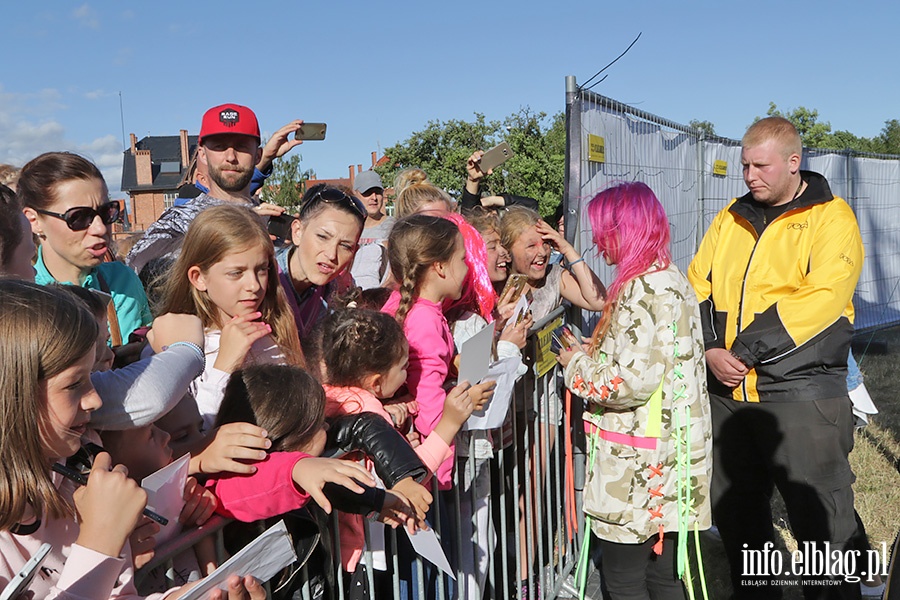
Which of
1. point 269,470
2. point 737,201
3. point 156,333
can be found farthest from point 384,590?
point 737,201

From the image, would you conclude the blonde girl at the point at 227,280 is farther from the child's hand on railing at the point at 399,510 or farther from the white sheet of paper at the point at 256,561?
the white sheet of paper at the point at 256,561

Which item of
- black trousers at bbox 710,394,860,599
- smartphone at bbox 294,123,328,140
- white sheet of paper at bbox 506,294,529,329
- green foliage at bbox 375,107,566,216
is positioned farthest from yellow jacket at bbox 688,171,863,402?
green foliage at bbox 375,107,566,216

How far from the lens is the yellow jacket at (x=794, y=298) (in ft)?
11.7

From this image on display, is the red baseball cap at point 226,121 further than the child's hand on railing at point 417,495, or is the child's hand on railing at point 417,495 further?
the red baseball cap at point 226,121

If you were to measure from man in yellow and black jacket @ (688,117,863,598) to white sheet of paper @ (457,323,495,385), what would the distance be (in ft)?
5.38

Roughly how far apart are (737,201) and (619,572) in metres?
1.94

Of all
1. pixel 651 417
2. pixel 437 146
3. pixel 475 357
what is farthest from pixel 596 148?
pixel 437 146

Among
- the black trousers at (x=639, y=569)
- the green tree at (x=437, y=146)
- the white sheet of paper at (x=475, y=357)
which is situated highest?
the green tree at (x=437, y=146)

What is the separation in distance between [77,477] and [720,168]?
6.71 metres

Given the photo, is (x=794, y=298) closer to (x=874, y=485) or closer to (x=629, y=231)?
(x=629, y=231)

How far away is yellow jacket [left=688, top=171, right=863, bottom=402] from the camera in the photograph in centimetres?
356

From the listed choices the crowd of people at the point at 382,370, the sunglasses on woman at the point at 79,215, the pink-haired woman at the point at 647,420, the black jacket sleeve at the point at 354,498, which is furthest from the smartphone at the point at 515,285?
the black jacket sleeve at the point at 354,498

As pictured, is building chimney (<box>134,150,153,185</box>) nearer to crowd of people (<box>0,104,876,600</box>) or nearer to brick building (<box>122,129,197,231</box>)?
brick building (<box>122,129,197,231</box>)

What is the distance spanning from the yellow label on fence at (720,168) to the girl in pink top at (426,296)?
174 inches
